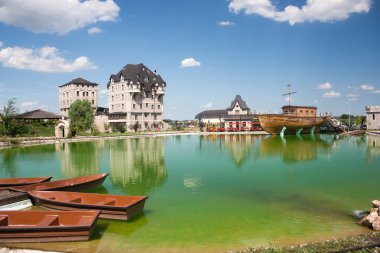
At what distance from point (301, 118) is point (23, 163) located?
50.7 metres

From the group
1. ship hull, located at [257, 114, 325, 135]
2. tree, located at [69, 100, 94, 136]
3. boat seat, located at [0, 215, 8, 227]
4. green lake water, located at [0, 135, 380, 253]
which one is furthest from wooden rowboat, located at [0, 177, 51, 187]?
ship hull, located at [257, 114, 325, 135]

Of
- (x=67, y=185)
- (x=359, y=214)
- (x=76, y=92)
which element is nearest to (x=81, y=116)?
(x=76, y=92)

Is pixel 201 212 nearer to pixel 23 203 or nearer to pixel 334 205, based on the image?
pixel 334 205

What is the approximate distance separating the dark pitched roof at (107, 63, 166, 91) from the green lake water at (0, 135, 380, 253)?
5228 centimetres

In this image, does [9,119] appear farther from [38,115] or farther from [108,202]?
[108,202]

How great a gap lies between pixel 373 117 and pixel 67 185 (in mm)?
69471

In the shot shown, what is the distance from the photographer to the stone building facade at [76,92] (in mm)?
82500

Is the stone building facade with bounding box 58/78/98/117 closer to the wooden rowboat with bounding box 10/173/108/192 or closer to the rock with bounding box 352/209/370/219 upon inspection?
the wooden rowboat with bounding box 10/173/108/192

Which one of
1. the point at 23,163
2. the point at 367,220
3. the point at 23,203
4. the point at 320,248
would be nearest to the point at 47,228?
the point at 23,203

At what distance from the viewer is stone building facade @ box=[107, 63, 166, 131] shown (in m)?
76.6

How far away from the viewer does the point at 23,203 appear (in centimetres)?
1338

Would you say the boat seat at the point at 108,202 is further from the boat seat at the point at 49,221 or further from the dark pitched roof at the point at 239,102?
the dark pitched roof at the point at 239,102

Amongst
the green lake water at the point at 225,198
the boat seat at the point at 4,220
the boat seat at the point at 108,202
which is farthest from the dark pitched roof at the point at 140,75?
the boat seat at the point at 4,220

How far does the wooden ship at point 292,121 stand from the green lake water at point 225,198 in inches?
1198
